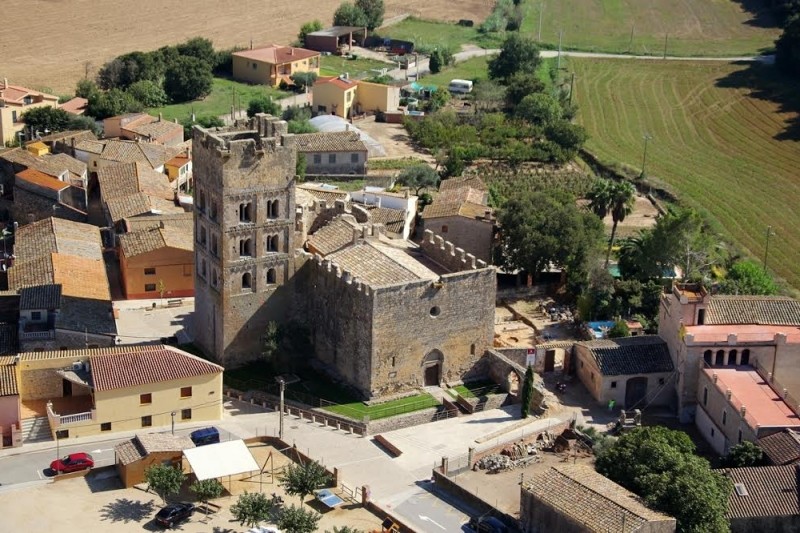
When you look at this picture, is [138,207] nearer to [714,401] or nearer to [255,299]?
[255,299]

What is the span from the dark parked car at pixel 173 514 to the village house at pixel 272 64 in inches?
3966

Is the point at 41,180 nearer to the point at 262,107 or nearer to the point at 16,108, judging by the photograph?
the point at 16,108

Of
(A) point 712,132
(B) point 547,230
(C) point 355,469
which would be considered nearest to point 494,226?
(B) point 547,230

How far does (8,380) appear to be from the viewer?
220ft

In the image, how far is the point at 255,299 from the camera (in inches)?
2936

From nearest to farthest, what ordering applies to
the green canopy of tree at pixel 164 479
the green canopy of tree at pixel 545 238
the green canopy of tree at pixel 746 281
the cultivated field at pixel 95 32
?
1. the green canopy of tree at pixel 164 479
2. the green canopy of tree at pixel 746 281
3. the green canopy of tree at pixel 545 238
4. the cultivated field at pixel 95 32

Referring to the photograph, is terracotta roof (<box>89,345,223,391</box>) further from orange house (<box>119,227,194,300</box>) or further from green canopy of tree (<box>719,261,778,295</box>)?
green canopy of tree (<box>719,261,778,295</box>)

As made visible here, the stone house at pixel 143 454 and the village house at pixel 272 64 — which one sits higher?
the village house at pixel 272 64

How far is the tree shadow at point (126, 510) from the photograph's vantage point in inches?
2368

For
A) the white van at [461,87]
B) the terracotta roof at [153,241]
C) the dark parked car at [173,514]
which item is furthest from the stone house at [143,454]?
the white van at [461,87]

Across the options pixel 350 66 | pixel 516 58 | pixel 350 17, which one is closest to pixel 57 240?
pixel 516 58

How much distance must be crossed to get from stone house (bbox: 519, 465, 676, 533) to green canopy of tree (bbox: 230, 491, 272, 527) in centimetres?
1281

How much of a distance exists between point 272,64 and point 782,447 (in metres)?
103

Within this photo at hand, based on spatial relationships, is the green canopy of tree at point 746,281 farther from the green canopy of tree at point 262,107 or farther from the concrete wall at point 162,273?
the green canopy of tree at point 262,107
